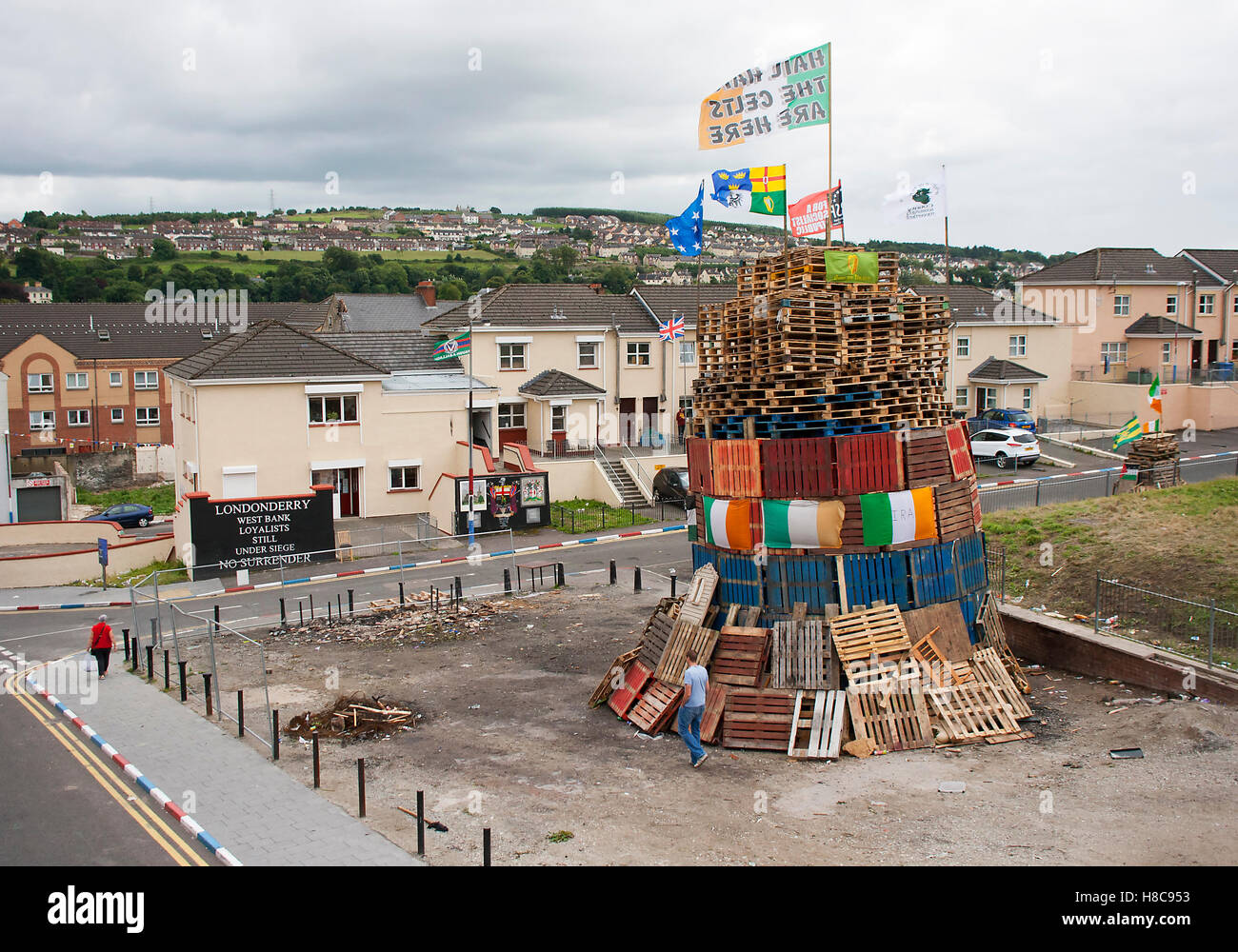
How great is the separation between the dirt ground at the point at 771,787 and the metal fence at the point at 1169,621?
1.30m

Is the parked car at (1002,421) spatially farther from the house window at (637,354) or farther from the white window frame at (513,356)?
the white window frame at (513,356)

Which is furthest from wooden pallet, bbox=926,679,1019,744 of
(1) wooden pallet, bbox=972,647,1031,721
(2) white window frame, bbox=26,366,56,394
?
(2) white window frame, bbox=26,366,56,394

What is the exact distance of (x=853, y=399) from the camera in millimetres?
17812

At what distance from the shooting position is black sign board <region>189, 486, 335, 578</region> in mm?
32062

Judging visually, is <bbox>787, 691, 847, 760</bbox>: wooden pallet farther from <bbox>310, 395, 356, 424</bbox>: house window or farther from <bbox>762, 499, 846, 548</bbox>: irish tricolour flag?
<bbox>310, 395, 356, 424</bbox>: house window

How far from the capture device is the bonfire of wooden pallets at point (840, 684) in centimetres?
1669

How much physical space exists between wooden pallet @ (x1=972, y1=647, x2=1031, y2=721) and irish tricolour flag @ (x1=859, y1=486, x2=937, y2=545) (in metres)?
2.36

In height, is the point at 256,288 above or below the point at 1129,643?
above

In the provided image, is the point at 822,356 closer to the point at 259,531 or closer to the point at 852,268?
the point at 852,268

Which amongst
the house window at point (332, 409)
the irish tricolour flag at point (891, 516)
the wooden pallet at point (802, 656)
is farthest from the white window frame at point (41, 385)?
the irish tricolour flag at point (891, 516)

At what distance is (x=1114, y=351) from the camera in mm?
57500
